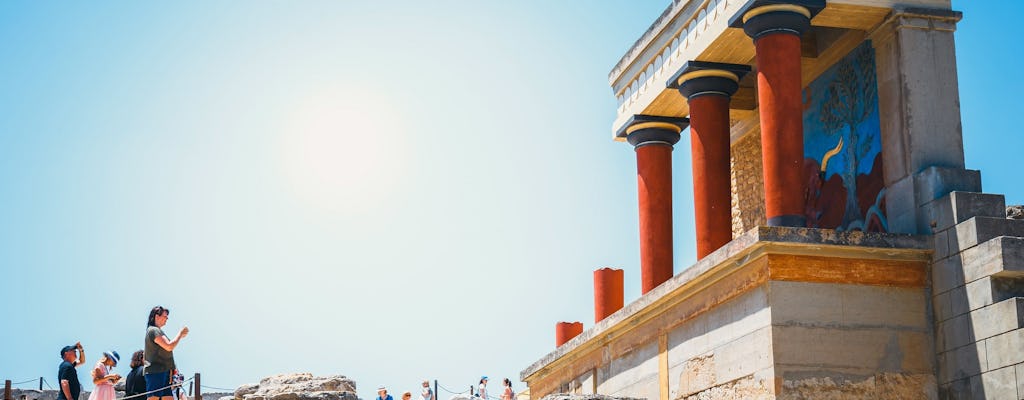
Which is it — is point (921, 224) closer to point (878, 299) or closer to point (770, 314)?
point (878, 299)

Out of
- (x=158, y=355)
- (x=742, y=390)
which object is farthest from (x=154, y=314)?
(x=742, y=390)

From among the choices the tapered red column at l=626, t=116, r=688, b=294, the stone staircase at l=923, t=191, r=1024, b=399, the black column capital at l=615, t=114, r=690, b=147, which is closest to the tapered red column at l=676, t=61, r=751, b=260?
the tapered red column at l=626, t=116, r=688, b=294

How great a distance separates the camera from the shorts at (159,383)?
49.2 feet

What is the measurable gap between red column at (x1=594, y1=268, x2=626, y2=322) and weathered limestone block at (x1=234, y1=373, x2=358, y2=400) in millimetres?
6504

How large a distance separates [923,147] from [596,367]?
594cm

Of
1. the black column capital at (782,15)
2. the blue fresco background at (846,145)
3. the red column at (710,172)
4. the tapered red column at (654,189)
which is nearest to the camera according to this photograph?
the black column capital at (782,15)

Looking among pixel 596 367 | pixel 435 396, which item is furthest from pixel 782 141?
pixel 435 396

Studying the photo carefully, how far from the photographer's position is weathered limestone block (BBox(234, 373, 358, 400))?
15.3 m

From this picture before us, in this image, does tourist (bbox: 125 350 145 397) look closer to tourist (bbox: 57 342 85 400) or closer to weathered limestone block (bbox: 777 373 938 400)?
tourist (bbox: 57 342 85 400)

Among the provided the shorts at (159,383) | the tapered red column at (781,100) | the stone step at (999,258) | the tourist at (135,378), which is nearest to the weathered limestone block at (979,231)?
the stone step at (999,258)

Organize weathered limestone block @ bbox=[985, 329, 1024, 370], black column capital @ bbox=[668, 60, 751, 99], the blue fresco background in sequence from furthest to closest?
black column capital @ bbox=[668, 60, 751, 99]
the blue fresco background
weathered limestone block @ bbox=[985, 329, 1024, 370]

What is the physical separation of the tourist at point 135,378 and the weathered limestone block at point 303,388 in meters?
1.21

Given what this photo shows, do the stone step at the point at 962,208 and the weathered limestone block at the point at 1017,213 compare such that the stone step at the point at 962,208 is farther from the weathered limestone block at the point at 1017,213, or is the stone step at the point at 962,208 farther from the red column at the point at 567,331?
the red column at the point at 567,331

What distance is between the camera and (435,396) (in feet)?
94.6
